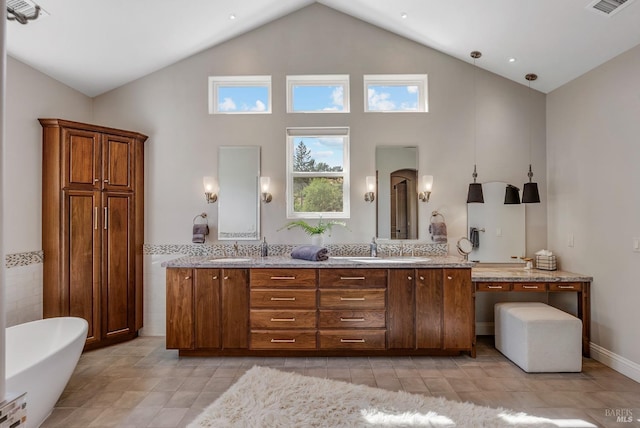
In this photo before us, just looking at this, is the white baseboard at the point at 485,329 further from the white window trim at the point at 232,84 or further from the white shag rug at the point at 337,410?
the white window trim at the point at 232,84

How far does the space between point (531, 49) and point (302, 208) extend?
2828 mm

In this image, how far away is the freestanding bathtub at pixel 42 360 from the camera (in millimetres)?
2084

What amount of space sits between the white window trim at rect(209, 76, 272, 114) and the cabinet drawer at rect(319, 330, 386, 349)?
2.57 m

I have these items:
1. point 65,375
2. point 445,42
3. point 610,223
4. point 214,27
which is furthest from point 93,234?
point 610,223

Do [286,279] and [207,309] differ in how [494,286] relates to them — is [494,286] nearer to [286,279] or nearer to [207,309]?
[286,279]

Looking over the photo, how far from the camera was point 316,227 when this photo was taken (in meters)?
3.90

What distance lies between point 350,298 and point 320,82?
2494 mm

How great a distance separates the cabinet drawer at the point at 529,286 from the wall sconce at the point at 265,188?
2719 mm

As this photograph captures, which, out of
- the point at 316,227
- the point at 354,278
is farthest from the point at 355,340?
the point at 316,227

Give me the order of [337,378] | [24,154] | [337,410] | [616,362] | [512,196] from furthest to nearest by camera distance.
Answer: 1. [512,196]
2. [24,154]
3. [616,362]
4. [337,378]
5. [337,410]

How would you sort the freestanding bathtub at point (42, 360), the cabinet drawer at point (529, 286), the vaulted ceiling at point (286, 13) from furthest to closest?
the cabinet drawer at point (529, 286)
the vaulted ceiling at point (286, 13)
the freestanding bathtub at point (42, 360)

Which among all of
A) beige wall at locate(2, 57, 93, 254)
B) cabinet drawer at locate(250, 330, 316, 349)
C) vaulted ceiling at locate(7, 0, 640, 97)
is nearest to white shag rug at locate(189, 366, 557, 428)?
cabinet drawer at locate(250, 330, 316, 349)

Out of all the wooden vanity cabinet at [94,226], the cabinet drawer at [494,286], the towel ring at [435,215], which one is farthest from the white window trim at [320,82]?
the cabinet drawer at [494,286]

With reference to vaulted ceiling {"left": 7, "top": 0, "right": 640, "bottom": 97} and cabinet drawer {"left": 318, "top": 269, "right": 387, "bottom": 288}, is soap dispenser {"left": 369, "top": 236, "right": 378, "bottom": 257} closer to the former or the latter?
cabinet drawer {"left": 318, "top": 269, "right": 387, "bottom": 288}
